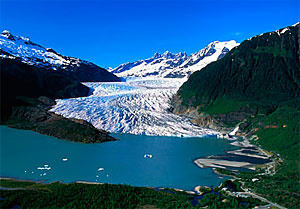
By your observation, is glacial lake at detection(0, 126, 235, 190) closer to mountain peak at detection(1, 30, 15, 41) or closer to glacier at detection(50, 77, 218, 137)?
glacier at detection(50, 77, 218, 137)

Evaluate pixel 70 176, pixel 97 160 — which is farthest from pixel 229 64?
pixel 70 176

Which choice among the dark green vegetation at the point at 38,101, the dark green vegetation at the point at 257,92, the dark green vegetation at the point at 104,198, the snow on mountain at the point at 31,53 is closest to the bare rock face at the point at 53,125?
the dark green vegetation at the point at 38,101

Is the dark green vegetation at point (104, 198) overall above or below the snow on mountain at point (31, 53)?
below

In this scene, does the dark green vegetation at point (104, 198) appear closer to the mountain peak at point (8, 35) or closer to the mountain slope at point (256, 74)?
the mountain slope at point (256, 74)

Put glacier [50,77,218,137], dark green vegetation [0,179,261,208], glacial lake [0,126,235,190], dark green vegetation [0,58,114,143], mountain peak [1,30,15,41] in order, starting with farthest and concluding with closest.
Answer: mountain peak [1,30,15,41], glacier [50,77,218,137], dark green vegetation [0,58,114,143], glacial lake [0,126,235,190], dark green vegetation [0,179,261,208]

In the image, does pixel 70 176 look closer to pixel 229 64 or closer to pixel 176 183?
pixel 176 183

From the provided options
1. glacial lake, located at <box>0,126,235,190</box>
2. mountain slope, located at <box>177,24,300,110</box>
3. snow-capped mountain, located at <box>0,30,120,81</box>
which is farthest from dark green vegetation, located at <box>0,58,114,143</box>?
mountain slope, located at <box>177,24,300,110</box>

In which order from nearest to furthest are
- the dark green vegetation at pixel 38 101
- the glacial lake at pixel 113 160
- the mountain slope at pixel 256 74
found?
1. the glacial lake at pixel 113 160
2. the dark green vegetation at pixel 38 101
3. the mountain slope at pixel 256 74
